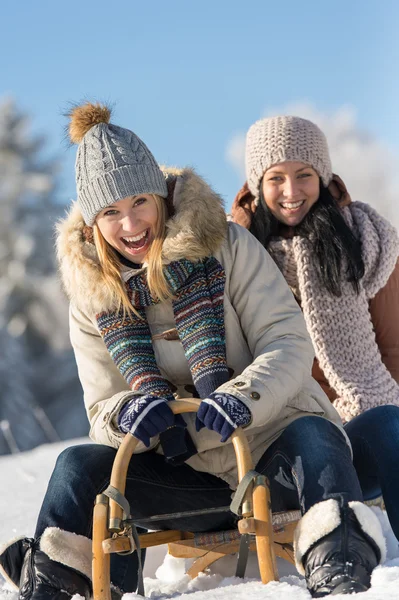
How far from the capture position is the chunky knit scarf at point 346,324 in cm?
321

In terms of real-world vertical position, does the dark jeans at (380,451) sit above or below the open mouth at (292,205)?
below

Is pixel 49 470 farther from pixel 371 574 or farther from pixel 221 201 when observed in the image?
pixel 371 574

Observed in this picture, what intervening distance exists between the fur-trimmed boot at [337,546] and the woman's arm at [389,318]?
147 cm

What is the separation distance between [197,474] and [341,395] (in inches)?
37.7

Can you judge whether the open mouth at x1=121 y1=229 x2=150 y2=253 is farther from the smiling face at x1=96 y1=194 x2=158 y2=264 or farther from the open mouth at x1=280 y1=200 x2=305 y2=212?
the open mouth at x1=280 y1=200 x2=305 y2=212

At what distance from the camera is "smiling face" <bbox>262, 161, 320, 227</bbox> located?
3.31 metres

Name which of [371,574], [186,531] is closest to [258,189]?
[186,531]

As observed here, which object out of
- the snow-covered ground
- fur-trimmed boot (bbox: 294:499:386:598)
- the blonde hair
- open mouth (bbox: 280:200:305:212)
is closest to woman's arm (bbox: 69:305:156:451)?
the blonde hair

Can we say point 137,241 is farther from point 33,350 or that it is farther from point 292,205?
point 33,350

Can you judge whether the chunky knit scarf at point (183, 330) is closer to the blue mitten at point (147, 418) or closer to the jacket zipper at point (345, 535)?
the blue mitten at point (147, 418)

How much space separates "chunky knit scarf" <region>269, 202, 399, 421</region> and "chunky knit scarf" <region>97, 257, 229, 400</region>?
2.75 feet

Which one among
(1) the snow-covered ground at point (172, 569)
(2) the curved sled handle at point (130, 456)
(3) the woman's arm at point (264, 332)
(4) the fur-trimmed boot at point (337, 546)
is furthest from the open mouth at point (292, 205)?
(4) the fur-trimmed boot at point (337, 546)

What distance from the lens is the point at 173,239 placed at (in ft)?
7.98

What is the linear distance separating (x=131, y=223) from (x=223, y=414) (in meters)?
0.72
